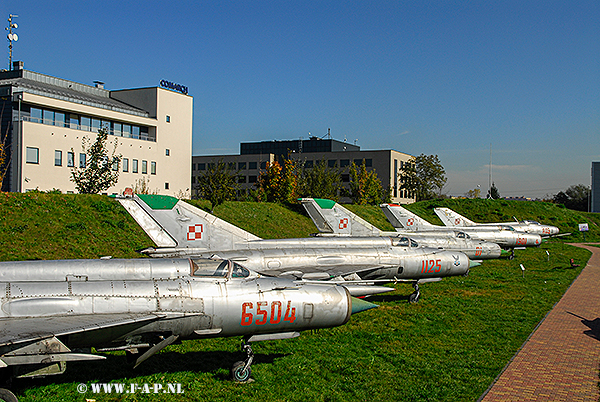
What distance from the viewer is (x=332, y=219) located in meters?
23.2

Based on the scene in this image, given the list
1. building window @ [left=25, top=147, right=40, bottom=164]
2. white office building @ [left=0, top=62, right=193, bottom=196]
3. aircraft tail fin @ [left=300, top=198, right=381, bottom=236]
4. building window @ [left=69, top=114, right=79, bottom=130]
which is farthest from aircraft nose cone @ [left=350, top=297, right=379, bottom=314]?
building window @ [left=69, top=114, right=79, bottom=130]

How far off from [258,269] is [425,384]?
7.15 m

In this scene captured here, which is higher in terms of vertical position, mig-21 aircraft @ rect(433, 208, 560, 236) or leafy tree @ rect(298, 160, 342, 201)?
leafy tree @ rect(298, 160, 342, 201)

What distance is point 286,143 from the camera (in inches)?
4437

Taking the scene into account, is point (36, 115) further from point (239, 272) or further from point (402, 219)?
point (239, 272)

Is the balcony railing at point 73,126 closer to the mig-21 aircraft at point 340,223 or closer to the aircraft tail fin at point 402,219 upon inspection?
the mig-21 aircraft at point 340,223

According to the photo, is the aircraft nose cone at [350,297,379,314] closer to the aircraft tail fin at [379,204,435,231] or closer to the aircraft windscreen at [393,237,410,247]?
the aircraft windscreen at [393,237,410,247]

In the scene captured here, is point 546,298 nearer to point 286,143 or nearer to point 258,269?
point 258,269

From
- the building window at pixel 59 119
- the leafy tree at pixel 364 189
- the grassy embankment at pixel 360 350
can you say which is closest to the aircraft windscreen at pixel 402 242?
the grassy embankment at pixel 360 350

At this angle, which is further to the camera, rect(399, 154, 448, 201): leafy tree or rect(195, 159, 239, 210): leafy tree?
rect(399, 154, 448, 201): leafy tree

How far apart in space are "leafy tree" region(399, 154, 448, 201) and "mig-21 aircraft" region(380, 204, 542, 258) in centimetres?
5220

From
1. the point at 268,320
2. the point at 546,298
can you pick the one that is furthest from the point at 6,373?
the point at 546,298

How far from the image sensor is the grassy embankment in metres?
9.20

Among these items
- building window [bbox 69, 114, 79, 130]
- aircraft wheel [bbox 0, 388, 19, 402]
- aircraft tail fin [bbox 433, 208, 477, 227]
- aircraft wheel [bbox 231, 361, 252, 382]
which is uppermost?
building window [bbox 69, 114, 79, 130]
